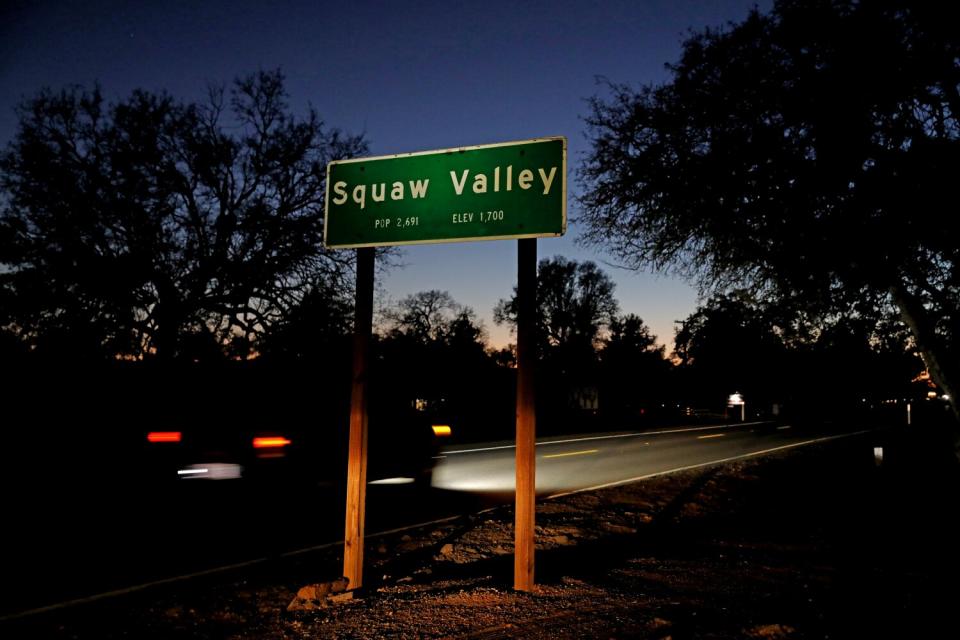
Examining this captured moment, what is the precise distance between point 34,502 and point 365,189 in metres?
5.53

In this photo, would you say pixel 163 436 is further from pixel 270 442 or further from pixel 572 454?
pixel 572 454

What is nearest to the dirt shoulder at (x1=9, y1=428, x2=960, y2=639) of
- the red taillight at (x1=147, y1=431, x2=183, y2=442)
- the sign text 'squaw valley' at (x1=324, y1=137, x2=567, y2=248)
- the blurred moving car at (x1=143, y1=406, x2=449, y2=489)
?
the blurred moving car at (x1=143, y1=406, x2=449, y2=489)

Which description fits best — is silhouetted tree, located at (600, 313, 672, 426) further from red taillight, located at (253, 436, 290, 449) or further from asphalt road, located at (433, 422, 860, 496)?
red taillight, located at (253, 436, 290, 449)

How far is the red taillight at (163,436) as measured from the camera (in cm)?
672

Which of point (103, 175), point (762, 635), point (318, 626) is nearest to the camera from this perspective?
point (762, 635)

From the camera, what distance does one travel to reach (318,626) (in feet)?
13.0

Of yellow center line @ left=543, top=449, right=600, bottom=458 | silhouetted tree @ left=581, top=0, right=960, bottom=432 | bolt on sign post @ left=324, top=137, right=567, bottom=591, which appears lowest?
yellow center line @ left=543, top=449, right=600, bottom=458

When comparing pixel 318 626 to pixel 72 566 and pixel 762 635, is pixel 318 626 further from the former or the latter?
pixel 72 566

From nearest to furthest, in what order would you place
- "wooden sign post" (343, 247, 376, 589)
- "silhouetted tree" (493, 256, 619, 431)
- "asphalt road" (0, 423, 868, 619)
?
"wooden sign post" (343, 247, 376, 589) < "asphalt road" (0, 423, 868, 619) < "silhouetted tree" (493, 256, 619, 431)

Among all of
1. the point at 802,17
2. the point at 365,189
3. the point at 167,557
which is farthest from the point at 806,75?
the point at 167,557

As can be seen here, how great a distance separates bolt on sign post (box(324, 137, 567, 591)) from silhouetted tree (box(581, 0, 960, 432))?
7.77 metres

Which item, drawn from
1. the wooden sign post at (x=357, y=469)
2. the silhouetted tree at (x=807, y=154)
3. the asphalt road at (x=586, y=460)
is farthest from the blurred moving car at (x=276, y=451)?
the silhouetted tree at (x=807, y=154)

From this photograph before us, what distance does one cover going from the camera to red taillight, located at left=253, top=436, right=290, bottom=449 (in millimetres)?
7293

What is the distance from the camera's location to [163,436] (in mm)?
6738
